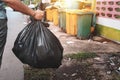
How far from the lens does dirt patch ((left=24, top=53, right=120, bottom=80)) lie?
196 inches

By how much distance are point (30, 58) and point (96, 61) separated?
2838mm

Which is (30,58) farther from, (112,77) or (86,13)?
(86,13)

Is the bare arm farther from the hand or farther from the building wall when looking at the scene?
the building wall

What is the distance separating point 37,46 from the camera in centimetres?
342

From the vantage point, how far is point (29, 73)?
16.8 feet

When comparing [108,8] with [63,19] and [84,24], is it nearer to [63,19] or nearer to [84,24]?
[84,24]

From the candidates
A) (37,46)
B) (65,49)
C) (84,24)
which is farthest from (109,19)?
(37,46)

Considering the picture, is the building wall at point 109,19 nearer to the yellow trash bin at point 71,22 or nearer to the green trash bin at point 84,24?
the green trash bin at point 84,24

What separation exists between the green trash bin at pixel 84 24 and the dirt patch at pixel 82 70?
8.16ft

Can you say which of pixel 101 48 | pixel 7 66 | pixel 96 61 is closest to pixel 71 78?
pixel 96 61

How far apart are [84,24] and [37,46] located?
549cm

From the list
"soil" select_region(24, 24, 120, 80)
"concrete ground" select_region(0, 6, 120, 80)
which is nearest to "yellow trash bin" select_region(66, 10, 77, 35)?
"concrete ground" select_region(0, 6, 120, 80)

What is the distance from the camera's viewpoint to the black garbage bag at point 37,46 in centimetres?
340

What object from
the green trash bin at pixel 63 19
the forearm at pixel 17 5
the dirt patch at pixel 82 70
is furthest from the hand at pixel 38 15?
the green trash bin at pixel 63 19
